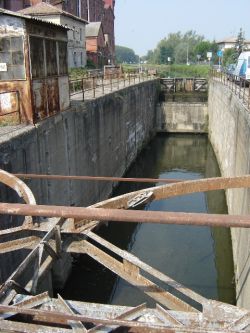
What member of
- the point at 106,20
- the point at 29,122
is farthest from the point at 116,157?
the point at 106,20

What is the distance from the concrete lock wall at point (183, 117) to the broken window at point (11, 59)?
23784 mm

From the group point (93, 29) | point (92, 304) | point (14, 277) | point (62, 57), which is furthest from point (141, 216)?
point (93, 29)

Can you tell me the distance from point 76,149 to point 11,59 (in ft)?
12.4

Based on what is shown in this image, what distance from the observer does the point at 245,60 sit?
2338 centimetres

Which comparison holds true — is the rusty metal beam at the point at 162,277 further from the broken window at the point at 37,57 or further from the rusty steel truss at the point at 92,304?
the broken window at the point at 37,57

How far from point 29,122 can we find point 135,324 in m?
6.98

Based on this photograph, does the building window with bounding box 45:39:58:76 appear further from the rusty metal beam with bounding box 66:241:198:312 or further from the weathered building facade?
the weathered building facade

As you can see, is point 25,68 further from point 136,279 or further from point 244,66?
point 244,66

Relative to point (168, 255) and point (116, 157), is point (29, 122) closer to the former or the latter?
point (168, 255)

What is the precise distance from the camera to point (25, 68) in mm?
8664

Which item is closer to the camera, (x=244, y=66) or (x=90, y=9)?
(x=244, y=66)

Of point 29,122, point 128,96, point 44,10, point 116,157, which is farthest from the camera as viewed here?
point 44,10

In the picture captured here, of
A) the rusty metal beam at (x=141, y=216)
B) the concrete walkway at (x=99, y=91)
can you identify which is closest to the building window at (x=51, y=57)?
the concrete walkway at (x=99, y=91)

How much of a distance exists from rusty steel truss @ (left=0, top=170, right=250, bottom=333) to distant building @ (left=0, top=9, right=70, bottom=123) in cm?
397
